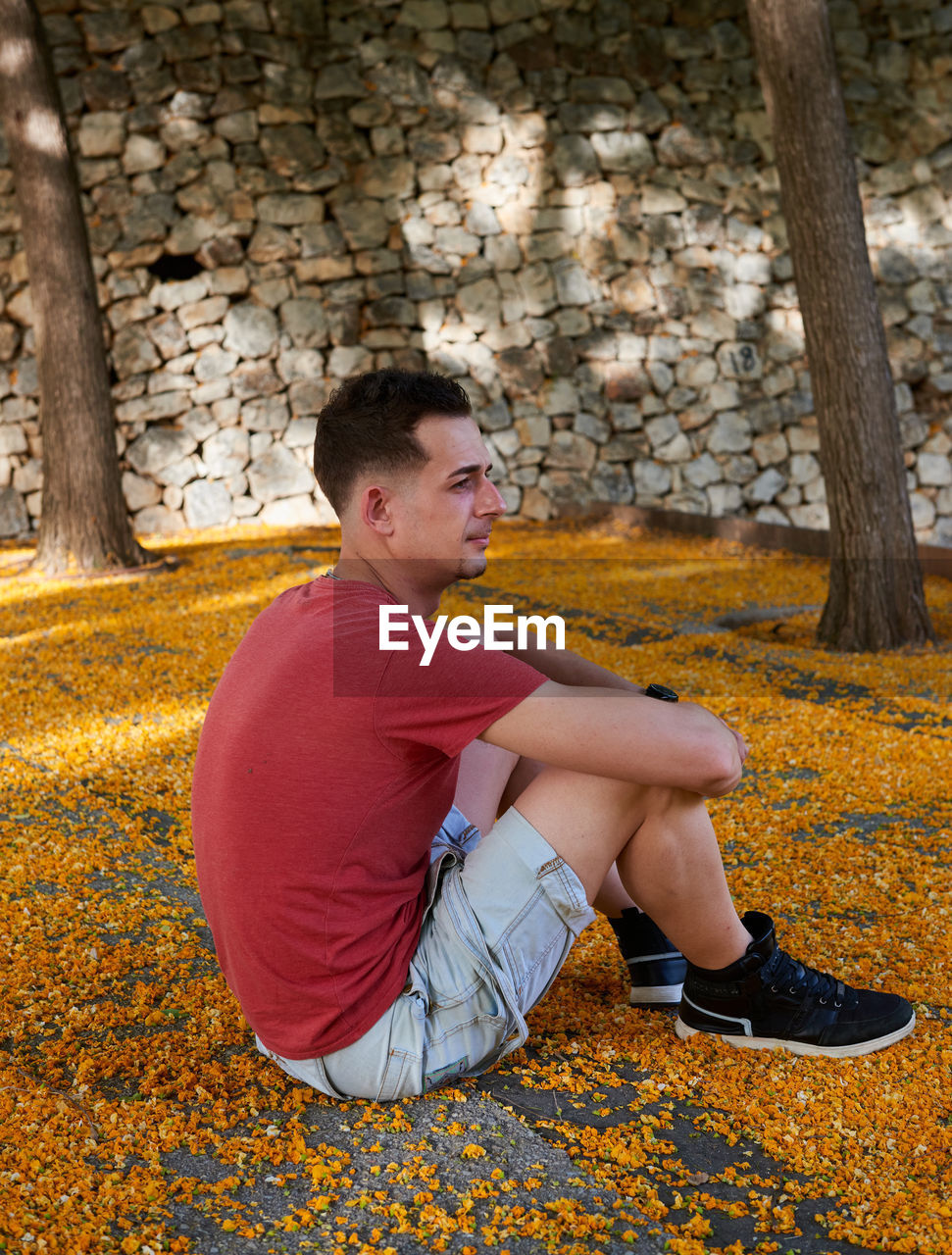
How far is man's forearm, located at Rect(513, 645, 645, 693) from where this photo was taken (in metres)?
2.07

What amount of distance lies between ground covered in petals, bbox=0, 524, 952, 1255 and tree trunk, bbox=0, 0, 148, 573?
3.10m

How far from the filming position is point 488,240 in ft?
30.7

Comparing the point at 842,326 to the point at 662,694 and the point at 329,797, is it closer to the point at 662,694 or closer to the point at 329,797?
the point at 662,694

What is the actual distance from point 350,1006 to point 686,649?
3.62m

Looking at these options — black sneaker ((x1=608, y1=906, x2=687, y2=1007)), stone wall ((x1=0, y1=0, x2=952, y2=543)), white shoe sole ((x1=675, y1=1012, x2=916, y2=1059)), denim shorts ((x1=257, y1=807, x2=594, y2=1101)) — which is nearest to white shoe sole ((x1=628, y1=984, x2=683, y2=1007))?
black sneaker ((x1=608, y1=906, x2=687, y2=1007))

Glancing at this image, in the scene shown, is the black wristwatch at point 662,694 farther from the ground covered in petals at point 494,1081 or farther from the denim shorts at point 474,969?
the ground covered in petals at point 494,1081

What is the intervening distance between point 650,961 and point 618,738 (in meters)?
0.68

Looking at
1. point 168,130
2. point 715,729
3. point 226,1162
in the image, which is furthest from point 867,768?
point 168,130

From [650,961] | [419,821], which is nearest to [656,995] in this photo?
[650,961]

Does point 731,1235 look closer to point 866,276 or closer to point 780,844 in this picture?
point 780,844

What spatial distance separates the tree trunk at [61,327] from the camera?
6.81 metres

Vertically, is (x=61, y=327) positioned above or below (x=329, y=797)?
above

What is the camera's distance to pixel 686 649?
5.02 meters

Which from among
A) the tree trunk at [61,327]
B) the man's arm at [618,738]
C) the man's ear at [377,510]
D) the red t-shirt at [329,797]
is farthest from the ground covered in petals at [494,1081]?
the tree trunk at [61,327]
